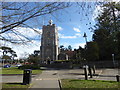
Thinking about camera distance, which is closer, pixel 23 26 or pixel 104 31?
pixel 23 26

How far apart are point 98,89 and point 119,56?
80.6 ft

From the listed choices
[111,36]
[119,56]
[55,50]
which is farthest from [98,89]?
[55,50]

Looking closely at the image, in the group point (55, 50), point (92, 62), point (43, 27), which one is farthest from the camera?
point (55, 50)

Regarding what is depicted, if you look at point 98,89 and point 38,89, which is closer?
point 98,89

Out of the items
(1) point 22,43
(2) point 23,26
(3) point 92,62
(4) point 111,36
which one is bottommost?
(3) point 92,62

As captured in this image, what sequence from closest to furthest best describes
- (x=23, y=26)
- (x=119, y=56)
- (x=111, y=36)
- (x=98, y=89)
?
1. (x=23, y=26)
2. (x=98, y=89)
3. (x=119, y=56)
4. (x=111, y=36)

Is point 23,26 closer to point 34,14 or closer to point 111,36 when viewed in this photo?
point 34,14

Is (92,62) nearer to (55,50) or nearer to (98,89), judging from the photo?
(98,89)

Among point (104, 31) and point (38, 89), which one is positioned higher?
point (104, 31)

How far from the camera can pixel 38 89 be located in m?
6.96

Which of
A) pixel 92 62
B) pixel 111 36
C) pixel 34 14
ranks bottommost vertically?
pixel 92 62

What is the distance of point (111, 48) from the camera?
31969 mm

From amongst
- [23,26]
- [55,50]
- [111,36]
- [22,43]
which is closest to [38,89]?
[22,43]

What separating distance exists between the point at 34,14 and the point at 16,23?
0.77 meters
